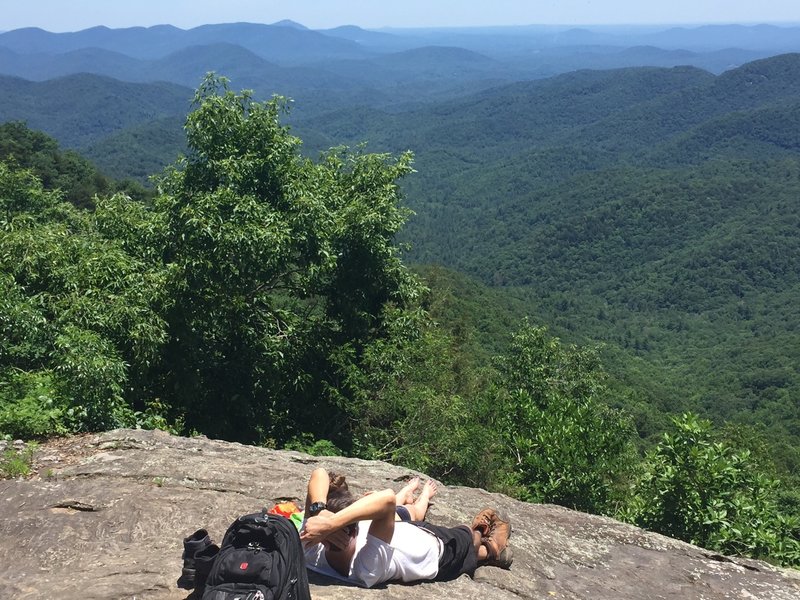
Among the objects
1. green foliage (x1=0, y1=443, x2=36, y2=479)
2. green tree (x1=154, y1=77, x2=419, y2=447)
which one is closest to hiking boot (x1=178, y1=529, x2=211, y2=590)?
green foliage (x1=0, y1=443, x2=36, y2=479)

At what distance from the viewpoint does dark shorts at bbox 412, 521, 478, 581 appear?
4.81m

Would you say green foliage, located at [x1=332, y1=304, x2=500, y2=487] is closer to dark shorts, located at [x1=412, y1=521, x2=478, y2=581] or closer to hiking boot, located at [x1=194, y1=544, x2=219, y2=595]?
dark shorts, located at [x1=412, y1=521, x2=478, y2=581]

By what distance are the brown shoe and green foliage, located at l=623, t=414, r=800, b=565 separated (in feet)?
10.2

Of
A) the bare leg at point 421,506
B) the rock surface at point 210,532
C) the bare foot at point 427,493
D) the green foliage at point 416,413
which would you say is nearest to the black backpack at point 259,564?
the rock surface at point 210,532

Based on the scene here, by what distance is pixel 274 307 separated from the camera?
11016mm

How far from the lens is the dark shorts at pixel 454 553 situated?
189 inches

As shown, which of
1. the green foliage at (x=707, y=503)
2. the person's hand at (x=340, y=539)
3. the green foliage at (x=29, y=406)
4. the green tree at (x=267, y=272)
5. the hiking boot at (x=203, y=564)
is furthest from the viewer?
the green tree at (x=267, y=272)

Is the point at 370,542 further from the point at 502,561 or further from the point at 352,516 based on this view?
the point at 502,561

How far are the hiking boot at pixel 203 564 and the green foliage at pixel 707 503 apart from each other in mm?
5704

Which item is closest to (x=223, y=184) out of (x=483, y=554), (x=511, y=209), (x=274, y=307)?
(x=274, y=307)

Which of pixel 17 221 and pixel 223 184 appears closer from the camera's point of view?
pixel 223 184

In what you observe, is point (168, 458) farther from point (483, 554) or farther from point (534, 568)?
point (534, 568)

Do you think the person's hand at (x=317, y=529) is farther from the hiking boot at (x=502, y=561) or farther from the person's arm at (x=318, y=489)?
the hiking boot at (x=502, y=561)

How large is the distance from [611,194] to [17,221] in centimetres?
17009
